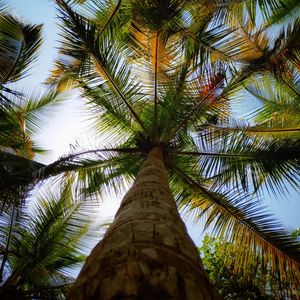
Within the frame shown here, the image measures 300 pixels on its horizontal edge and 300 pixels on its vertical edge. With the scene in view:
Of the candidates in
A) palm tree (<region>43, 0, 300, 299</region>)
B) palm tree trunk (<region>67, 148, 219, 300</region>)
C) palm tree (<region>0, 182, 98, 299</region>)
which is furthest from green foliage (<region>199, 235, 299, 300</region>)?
palm tree trunk (<region>67, 148, 219, 300</region>)

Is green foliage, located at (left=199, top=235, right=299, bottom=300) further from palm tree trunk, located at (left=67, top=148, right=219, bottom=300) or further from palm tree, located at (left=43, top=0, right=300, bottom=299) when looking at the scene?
palm tree trunk, located at (left=67, top=148, right=219, bottom=300)

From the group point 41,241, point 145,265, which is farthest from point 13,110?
point 145,265

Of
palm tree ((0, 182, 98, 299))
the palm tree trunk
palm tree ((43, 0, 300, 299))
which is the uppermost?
palm tree ((43, 0, 300, 299))

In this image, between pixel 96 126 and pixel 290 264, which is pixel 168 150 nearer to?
pixel 96 126

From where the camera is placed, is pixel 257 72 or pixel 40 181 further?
pixel 257 72

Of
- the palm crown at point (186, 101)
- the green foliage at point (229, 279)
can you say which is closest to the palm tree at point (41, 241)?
the palm crown at point (186, 101)

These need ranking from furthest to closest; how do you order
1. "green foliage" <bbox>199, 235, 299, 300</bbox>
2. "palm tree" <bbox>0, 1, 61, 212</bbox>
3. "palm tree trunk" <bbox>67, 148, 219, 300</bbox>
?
"green foliage" <bbox>199, 235, 299, 300</bbox> → "palm tree" <bbox>0, 1, 61, 212</bbox> → "palm tree trunk" <bbox>67, 148, 219, 300</bbox>

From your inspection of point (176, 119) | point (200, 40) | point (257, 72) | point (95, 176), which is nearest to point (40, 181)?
point (95, 176)

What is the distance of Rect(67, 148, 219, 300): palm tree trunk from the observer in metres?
1.33

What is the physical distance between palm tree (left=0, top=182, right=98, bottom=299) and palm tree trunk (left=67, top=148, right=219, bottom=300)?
4.62m

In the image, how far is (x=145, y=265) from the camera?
149 cm

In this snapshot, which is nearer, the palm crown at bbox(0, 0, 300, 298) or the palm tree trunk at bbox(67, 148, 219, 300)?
the palm tree trunk at bbox(67, 148, 219, 300)

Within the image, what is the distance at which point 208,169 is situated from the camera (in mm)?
6473

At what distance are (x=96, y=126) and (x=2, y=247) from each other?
→ 3.15 m
